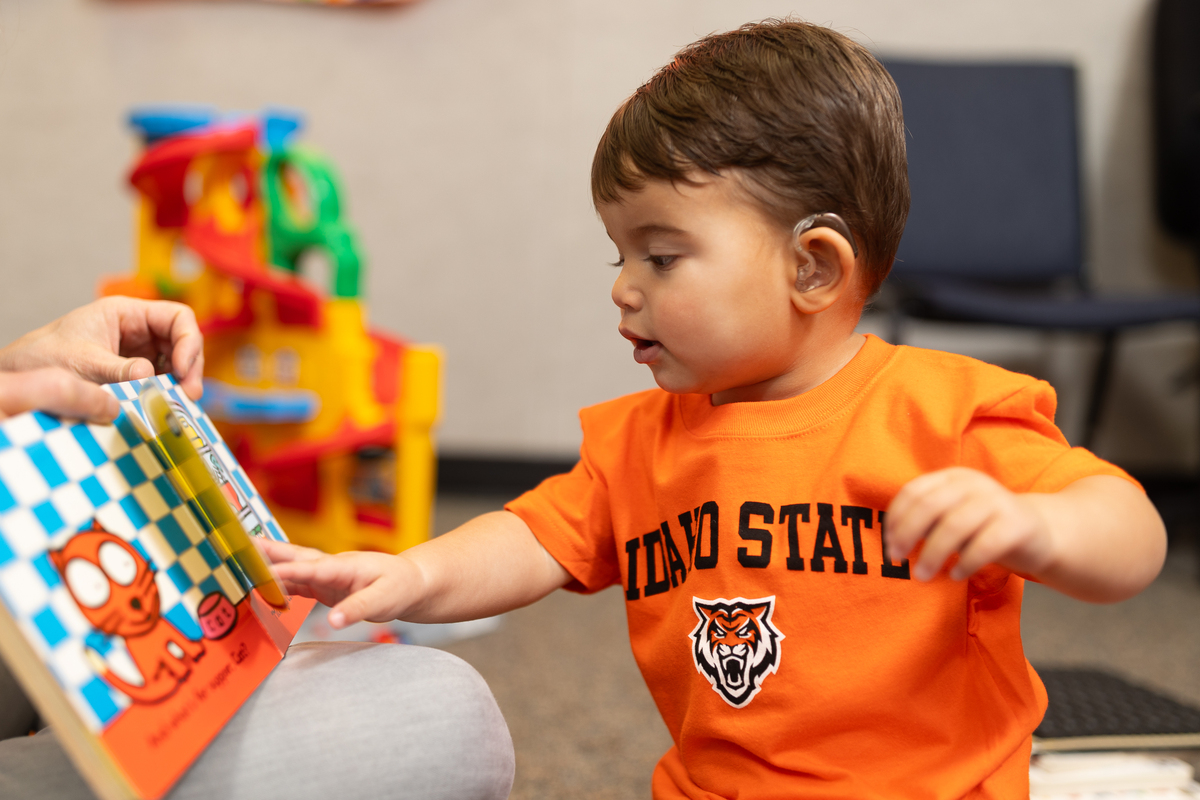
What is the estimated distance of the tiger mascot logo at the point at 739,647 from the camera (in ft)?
1.71

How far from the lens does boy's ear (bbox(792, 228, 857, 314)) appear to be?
537 millimetres

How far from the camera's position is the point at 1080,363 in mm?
2084

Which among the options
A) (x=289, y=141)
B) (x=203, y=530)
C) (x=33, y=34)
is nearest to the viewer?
(x=203, y=530)

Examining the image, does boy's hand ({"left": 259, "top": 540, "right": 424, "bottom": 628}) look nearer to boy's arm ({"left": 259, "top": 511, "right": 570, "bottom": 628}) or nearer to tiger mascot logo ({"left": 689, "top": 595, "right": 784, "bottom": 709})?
boy's arm ({"left": 259, "top": 511, "right": 570, "bottom": 628})

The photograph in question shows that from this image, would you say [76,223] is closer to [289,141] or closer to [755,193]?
[289,141]

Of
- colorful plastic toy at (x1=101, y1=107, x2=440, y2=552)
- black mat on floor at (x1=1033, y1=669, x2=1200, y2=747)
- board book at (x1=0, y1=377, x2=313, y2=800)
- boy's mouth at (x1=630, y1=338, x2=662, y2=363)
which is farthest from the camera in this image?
colorful plastic toy at (x1=101, y1=107, x2=440, y2=552)

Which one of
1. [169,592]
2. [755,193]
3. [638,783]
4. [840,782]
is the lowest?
[638,783]

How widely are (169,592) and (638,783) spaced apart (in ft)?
2.14

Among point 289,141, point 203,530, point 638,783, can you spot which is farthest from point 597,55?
point 203,530

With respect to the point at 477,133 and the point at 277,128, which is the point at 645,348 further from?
the point at 477,133

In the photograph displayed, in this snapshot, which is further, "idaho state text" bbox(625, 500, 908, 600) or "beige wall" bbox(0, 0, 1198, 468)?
"beige wall" bbox(0, 0, 1198, 468)

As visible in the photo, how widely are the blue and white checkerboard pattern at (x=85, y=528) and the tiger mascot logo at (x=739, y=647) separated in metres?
0.26

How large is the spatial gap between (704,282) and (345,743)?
311 mm

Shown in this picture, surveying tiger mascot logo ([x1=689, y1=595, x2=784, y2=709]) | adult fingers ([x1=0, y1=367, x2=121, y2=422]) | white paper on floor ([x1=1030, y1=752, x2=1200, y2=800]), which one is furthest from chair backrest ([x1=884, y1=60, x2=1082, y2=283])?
adult fingers ([x1=0, y1=367, x2=121, y2=422])
